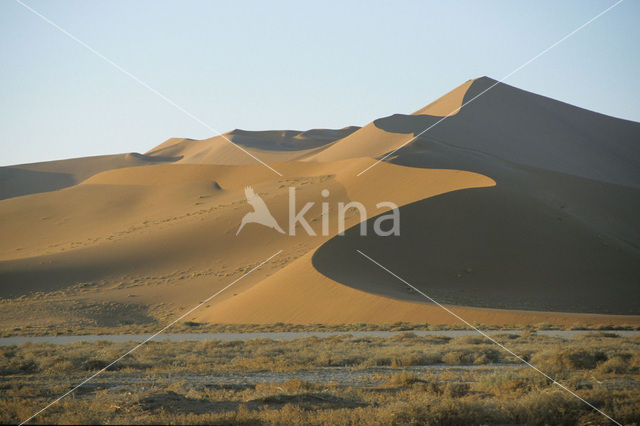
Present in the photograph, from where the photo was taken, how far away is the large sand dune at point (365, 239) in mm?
27359

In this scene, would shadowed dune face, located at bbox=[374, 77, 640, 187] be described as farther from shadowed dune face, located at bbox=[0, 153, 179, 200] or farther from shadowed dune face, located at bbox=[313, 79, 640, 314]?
shadowed dune face, located at bbox=[0, 153, 179, 200]

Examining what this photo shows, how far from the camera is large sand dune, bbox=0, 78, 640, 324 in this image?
89.8 feet

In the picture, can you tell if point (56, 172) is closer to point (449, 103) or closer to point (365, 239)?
point (449, 103)

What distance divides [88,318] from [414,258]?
17.2 meters

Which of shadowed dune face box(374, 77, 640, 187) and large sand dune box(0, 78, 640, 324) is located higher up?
shadowed dune face box(374, 77, 640, 187)

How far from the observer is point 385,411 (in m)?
7.16

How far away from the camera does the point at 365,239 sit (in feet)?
108

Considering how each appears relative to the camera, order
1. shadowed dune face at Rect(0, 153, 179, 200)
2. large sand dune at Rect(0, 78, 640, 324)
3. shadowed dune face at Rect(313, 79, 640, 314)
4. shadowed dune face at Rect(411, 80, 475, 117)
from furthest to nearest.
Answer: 1. shadowed dune face at Rect(0, 153, 179, 200)
2. shadowed dune face at Rect(411, 80, 475, 117)
3. shadowed dune face at Rect(313, 79, 640, 314)
4. large sand dune at Rect(0, 78, 640, 324)

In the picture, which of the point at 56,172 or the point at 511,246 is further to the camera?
the point at 56,172

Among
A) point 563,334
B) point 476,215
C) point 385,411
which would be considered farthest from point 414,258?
point 385,411

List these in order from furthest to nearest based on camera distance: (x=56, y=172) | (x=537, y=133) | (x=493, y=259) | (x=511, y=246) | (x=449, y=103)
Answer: (x=56, y=172) → (x=449, y=103) → (x=537, y=133) → (x=511, y=246) → (x=493, y=259)

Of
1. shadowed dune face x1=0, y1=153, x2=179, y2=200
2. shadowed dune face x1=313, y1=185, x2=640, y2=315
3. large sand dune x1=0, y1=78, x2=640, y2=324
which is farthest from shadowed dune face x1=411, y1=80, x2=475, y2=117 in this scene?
shadowed dune face x1=0, y1=153, x2=179, y2=200

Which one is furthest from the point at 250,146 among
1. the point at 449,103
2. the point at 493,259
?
the point at 493,259

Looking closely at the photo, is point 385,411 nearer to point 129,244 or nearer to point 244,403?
point 244,403
